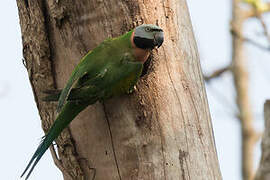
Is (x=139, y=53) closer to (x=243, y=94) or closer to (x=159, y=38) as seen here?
(x=159, y=38)

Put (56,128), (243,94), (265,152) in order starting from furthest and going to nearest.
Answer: (243,94)
(265,152)
(56,128)

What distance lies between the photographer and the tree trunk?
3.04 metres

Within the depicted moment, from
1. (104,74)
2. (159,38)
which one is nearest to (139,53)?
(159,38)

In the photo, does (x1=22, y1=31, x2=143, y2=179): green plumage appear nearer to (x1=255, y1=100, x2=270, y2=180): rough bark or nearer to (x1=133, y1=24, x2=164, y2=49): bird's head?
(x1=133, y1=24, x2=164, y2=49): bird's head

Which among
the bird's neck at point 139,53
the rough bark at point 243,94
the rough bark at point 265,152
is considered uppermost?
the bird's neck at point 139,53

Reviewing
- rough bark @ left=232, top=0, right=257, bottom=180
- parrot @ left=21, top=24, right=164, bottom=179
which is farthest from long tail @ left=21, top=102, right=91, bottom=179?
rough bark @ left=232, top=0, right=257, bottom=180

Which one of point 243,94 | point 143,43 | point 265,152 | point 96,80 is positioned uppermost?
point 143,43

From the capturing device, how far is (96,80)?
2980mm

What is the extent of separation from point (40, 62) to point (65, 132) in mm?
520

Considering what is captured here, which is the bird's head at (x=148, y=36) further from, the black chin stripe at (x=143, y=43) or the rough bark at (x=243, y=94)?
the rough bark at (x=243, y=94)

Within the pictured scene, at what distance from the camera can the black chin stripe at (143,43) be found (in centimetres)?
302

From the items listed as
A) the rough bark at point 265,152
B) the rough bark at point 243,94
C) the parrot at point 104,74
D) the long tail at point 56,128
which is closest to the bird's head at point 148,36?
the parrot at point 104,74

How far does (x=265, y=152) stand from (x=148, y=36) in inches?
82.3

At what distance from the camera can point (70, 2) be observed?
3.23 meters
